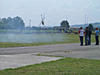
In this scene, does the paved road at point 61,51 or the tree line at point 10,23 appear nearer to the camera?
the paved road at point 61,51

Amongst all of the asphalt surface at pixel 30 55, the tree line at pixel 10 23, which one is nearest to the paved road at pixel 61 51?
the asphalt surface at pixel 30 55

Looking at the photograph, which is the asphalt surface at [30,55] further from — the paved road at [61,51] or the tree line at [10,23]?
the tree line at [10,23]

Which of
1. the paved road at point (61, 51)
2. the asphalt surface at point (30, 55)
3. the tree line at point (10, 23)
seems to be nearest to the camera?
the asphalt surface at point (30, 55)

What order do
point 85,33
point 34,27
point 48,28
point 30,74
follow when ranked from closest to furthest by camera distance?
point 30,74 < point 85,33 < point 34,27 < point 48,28

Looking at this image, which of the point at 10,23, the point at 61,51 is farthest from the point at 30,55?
the point at 10,23

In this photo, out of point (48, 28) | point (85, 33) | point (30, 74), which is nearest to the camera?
point (30, 74)

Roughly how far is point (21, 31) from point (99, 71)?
3577 cm

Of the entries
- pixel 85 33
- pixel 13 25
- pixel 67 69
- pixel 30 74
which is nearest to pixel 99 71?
pixel 67 69

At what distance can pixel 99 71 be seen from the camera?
8.90 m

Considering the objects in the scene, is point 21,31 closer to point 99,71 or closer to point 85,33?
point 85,33

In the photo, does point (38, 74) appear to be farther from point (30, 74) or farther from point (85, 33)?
point (85, 33)

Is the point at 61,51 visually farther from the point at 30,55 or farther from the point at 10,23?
the point at 10,23

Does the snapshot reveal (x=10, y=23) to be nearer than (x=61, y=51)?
No

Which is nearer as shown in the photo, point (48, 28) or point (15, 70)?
point (15, 70)
